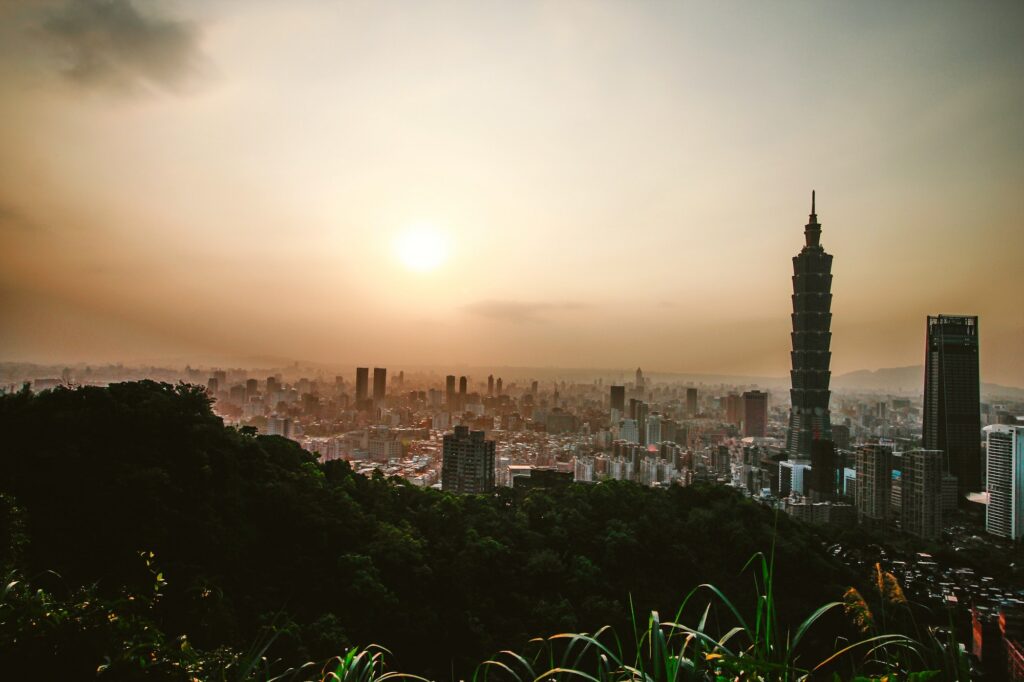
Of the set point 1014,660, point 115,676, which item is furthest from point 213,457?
point 1014,660

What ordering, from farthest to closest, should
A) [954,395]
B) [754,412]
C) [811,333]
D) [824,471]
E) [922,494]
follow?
[811,333], [754,412], [824,471], [954,395], [922,494]

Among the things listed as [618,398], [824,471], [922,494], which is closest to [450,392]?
[618,398]

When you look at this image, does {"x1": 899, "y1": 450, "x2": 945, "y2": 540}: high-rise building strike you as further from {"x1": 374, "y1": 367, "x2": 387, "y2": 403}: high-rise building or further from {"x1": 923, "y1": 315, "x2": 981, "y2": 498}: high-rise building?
{"x1": 374, "y1": 367, "x2": 387, "y2": 403}: high-rise building

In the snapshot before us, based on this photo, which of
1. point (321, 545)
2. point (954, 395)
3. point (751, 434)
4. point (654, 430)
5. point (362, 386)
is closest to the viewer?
point (321, 545)

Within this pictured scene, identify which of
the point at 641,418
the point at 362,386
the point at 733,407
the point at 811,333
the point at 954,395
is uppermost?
the point at 811,333

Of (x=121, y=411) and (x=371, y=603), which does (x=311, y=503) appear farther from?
(x=121, y=411)

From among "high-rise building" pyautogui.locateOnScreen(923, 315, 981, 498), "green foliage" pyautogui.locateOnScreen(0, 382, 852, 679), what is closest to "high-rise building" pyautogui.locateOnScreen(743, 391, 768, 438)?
"high-rise building" pyautogui.locateOnScreen(923, 315, 981, 498)

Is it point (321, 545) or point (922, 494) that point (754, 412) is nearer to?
point (922, 494)
